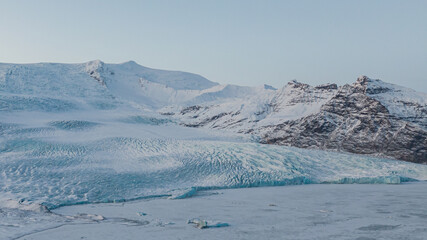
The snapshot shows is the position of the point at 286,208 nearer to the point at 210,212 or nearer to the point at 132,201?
the point at 210,212

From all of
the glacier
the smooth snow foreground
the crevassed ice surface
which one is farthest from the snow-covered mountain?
the smooth snow foreground

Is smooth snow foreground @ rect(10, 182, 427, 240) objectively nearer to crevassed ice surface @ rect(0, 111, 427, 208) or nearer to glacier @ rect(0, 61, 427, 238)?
glacier @ rect(0, 61, 427, 238)

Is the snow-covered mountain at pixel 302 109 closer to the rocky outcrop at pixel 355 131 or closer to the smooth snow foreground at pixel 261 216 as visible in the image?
the rocky outcrop at pixel 355 131

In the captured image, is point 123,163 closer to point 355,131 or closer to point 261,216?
point 261,216

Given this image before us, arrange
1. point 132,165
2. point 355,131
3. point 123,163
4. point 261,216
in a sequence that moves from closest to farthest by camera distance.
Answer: point 261,216
point 132,165
point 123,163
point 355,131

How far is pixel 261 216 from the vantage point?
6434 millimetres

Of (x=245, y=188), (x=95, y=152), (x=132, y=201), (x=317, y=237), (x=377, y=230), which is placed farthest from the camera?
(x=95, y=152)

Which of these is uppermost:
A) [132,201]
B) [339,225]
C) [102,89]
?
[102,89]

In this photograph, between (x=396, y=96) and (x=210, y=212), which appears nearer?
(x=210, y=212)

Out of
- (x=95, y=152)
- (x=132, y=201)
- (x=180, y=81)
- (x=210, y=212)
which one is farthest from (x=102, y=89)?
(x=180, y=81)

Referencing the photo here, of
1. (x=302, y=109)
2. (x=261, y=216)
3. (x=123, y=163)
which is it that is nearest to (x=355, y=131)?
(x=302, y=109)

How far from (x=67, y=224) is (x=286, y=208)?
12.7 feet

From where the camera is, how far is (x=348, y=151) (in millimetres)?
16938

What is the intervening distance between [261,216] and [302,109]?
1768 cm
